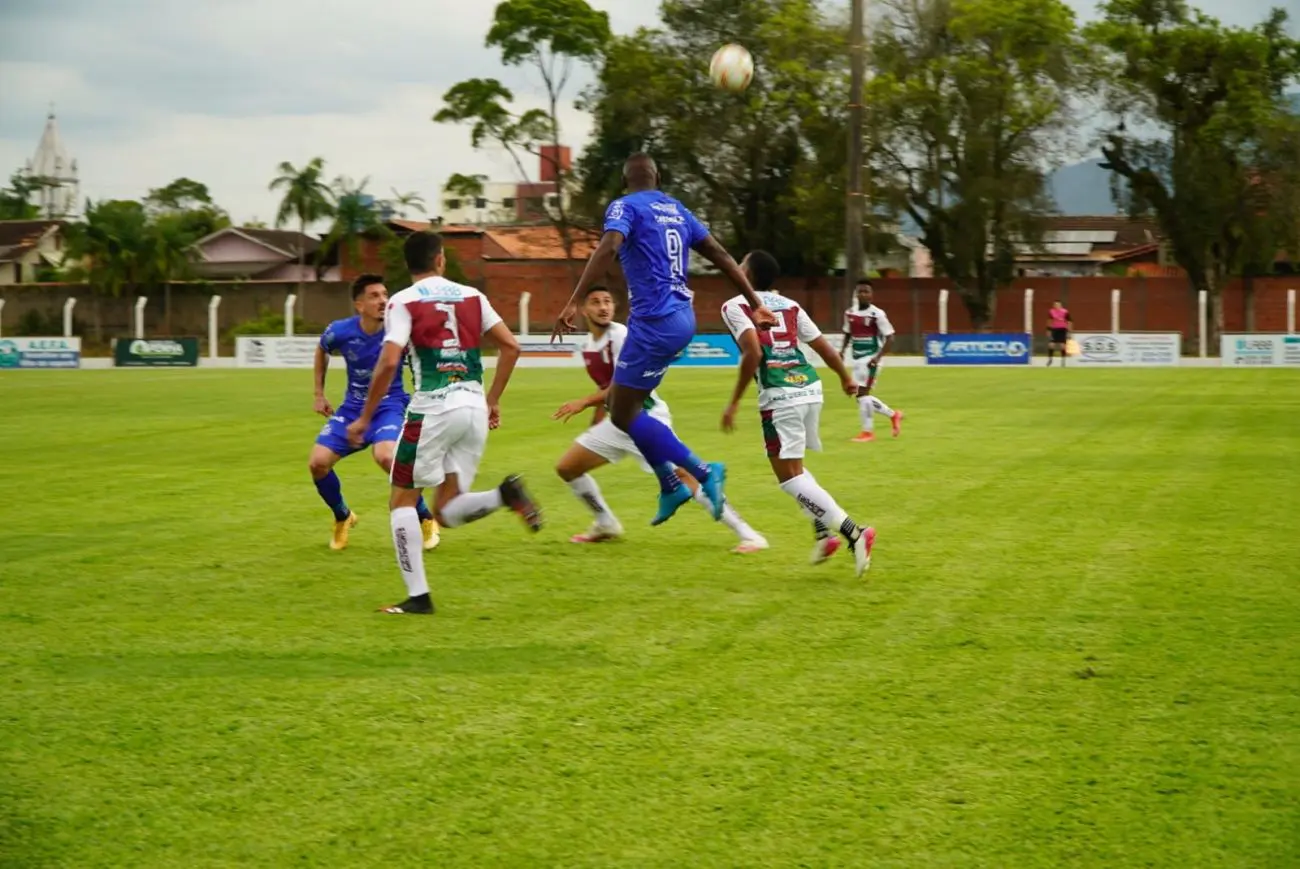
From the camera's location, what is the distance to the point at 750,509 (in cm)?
1221

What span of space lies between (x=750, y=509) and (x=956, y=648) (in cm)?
543

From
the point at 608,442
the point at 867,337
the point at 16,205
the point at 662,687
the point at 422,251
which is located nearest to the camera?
the point at 662,687

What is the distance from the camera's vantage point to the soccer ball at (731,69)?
70.9ft

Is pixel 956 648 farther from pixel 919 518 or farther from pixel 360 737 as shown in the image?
pixel 919 518

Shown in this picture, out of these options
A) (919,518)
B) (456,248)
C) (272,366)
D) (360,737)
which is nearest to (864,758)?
(360,737)

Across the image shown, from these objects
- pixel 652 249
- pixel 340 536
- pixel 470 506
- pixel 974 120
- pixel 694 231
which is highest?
pixel 974 120

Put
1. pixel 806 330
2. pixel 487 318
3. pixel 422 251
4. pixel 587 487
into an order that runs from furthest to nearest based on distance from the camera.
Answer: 1. pixel 587 487
2. pixel 806 330
3. pixel 487 318
4. pixel 422 251

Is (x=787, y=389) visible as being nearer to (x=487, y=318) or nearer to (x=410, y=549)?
(x=487, y=318)

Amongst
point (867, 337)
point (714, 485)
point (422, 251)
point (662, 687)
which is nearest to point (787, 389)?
point (714, 485)

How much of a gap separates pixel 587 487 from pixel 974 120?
166 feet

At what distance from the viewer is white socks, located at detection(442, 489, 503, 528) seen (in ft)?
27.2

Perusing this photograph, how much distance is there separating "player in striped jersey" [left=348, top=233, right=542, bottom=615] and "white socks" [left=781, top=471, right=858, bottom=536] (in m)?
1.75

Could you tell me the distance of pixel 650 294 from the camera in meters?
9.19

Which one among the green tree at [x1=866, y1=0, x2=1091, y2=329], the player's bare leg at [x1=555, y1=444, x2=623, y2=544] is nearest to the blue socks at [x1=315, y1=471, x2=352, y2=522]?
the player's bare leg at [x1=555, y1=444, x2=623, y2=544]
